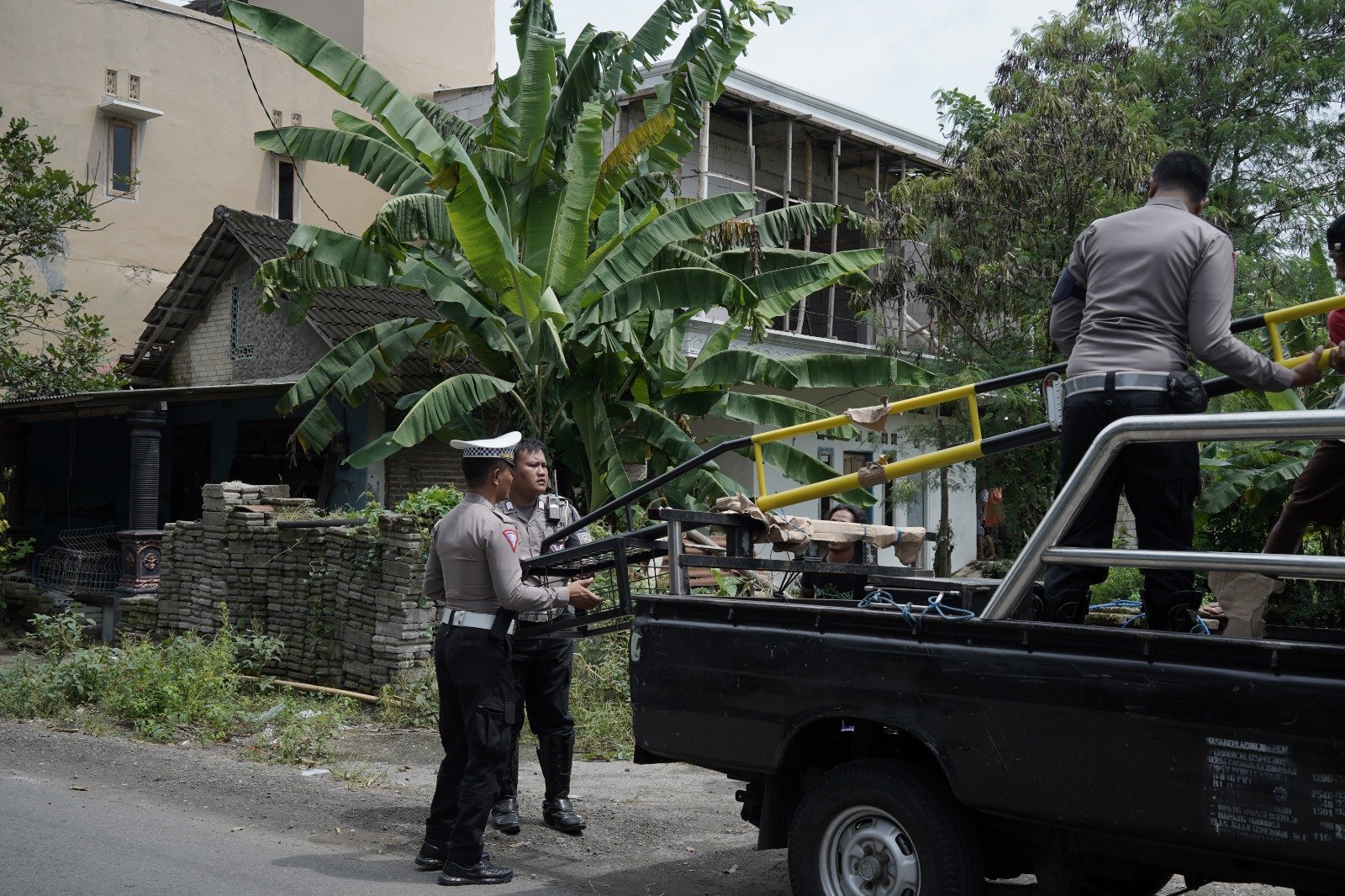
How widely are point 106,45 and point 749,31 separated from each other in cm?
1328

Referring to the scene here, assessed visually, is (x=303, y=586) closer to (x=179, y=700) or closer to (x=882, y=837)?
(x=179, y=700)

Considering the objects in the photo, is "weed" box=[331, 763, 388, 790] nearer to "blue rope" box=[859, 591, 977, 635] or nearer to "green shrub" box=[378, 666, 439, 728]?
"green shrub" box=[378, 666, 439, 728]

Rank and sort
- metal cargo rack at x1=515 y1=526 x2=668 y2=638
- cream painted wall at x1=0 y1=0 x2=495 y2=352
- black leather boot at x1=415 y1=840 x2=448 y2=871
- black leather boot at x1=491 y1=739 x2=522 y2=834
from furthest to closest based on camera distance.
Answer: cream painted wall at x1=0 y1=0 x2=495 y2=352, black leather boot at x1=491 y1=739 x2=522 y2=834, black leather boot at x1=415 y1=840 x2=448 y2=871, metal cargo rack at x1=515 y1=526 x2=668 y2=638

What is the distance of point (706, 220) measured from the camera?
40.7 feet

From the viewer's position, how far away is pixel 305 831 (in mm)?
6328

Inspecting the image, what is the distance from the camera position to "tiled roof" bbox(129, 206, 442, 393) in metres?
15.8

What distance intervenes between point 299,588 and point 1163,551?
31.0 ft

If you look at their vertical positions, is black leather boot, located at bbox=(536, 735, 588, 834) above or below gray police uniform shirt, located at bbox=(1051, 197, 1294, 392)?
below

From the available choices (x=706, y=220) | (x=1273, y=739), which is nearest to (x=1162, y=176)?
(x=1273, y=739)

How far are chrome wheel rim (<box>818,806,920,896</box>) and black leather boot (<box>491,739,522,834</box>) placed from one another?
245 centimetres

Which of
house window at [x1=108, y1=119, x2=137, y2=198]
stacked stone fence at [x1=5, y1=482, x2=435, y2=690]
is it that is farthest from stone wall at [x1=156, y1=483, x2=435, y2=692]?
house window at [x1=108, y1=119, x2=137, y2=198]

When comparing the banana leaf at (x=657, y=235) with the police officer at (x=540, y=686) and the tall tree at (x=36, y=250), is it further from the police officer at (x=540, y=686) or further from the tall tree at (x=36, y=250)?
the tall tree at (x=36, y=250)

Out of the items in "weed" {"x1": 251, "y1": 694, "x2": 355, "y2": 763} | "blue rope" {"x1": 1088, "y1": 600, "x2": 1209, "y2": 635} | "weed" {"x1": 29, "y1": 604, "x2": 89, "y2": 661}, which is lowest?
"weed" {"x1": 251, "y1": 694, "x2": 355, "y2": 763}

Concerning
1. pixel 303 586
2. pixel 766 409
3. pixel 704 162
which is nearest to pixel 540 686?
pixel 303 586
